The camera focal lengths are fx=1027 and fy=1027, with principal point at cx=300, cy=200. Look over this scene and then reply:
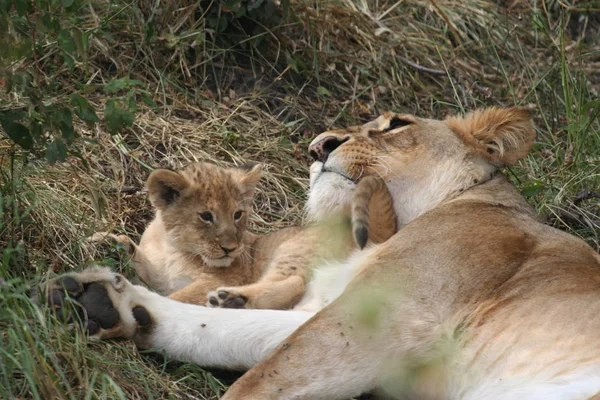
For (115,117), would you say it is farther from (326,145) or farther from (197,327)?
(326,145)

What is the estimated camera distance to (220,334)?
4.19 metres

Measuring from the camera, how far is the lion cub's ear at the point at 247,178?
16.7ft

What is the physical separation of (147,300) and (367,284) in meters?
1.00

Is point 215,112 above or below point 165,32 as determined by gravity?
below

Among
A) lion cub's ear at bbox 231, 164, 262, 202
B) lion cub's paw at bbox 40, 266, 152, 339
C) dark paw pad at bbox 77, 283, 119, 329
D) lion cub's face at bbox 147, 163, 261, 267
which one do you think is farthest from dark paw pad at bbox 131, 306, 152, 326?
lion cub's ear at bbox 231, 164, 262, 202

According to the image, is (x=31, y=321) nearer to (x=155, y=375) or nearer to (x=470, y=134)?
(x=155, y=375)

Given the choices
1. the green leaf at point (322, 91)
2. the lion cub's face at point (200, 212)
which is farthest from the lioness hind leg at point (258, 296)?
the green leaf at point (322, 91)

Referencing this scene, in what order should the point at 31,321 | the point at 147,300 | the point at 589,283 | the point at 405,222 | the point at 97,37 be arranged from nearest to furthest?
the point at 31,321 < the point at 589,283 < the point at 147,300 < the point at 405,222 < the point at 97,37

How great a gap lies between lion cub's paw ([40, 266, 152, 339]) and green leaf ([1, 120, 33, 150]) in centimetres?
54

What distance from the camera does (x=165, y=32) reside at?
6.51 metres

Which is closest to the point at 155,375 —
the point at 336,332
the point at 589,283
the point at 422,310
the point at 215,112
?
the point at 336,332

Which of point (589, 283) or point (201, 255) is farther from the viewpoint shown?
point (201, 255)

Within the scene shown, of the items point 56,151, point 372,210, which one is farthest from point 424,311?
point 56,151

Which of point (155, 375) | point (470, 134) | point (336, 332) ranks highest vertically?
point (470, 134)
